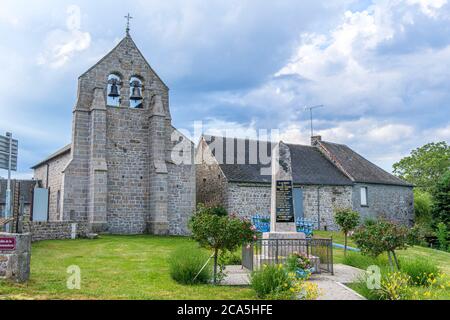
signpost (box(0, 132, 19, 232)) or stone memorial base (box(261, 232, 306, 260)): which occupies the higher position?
signpost (box(0, 132, 19, 232))

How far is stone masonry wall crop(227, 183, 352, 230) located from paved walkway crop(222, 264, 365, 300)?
545 inches

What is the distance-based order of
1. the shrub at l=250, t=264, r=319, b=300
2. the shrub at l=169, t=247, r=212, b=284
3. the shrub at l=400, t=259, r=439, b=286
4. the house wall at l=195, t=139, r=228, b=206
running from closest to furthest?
the shrub at l=250, t=264, r=319, b=300, the shrub at l=400, t=259, r=439, b=286, the shrub at l=169, t=247, r=212, b=284, the house wall at l=195, t=139, r=228, b=206

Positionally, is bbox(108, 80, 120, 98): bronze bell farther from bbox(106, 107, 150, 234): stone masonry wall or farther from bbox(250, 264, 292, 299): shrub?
bbox(250, 264, 292, 299): shrub

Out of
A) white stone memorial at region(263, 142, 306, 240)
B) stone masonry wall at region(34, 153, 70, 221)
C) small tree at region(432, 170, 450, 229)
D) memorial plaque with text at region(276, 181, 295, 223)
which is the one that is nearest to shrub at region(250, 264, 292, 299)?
white stone memorial at region(263, 142, 306, 240)

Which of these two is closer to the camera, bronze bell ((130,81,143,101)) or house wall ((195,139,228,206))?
bronze bell ((130,81,143,101))

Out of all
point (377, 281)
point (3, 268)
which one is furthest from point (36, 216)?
point (377, 281)

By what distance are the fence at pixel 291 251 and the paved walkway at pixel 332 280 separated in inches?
13.1

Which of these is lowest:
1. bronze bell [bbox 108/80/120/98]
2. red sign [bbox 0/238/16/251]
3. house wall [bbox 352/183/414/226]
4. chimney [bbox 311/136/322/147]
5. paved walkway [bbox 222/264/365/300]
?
paved walkway [bbox 222/264/365/300]

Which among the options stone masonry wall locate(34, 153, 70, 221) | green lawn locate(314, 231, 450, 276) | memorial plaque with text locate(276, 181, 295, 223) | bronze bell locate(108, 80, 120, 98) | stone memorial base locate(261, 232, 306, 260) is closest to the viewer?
stone memorial base locate(261, 232, 306, 260)

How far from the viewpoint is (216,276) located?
31.6 ft

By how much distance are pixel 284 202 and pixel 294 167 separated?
17329 mm

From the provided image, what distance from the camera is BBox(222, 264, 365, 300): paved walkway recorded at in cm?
819

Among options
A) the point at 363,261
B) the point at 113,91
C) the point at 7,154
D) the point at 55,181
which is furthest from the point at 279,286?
the point at 55,181
